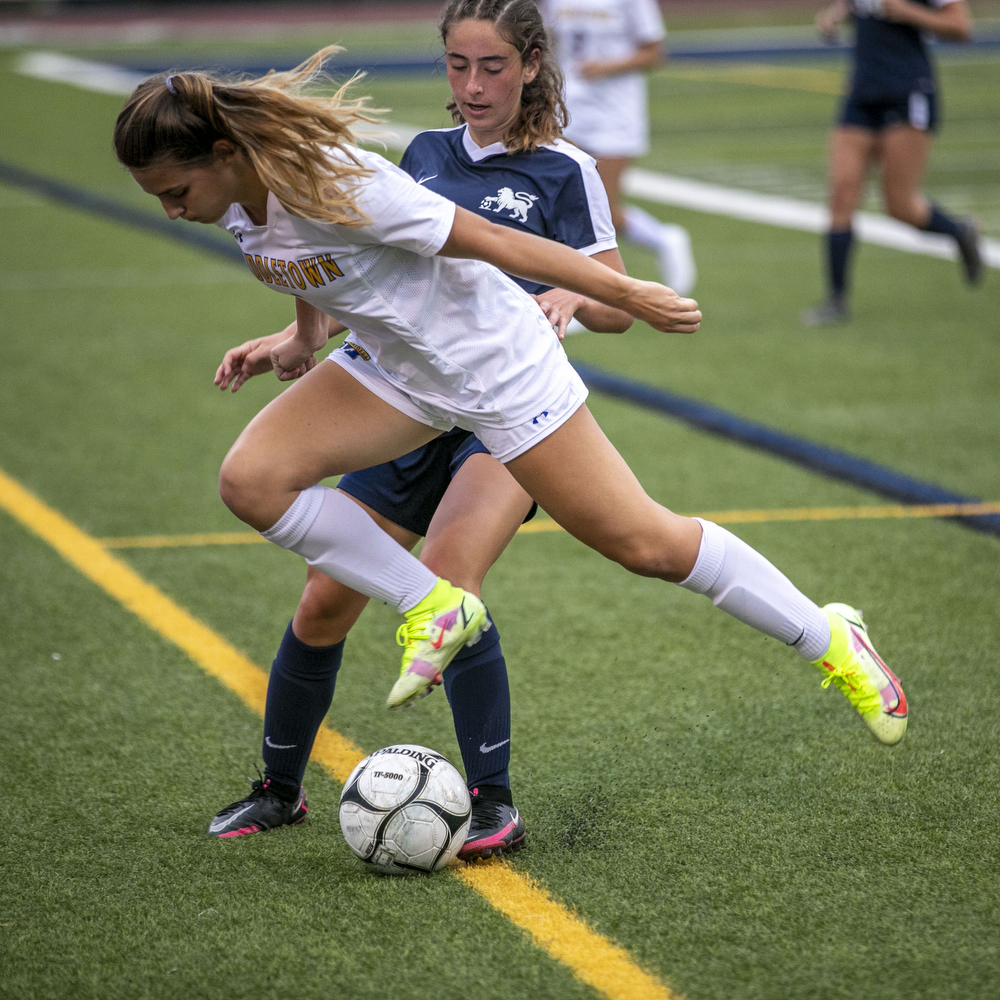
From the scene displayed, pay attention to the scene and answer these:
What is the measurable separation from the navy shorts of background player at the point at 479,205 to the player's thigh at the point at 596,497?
388 millimetres

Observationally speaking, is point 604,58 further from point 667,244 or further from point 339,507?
point 339,507

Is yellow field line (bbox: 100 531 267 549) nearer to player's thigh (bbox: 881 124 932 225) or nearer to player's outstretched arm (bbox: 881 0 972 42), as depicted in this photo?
player's thigh (bbox: 881 124 932 225)

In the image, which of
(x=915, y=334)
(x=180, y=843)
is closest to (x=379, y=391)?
(x=180, y=843)

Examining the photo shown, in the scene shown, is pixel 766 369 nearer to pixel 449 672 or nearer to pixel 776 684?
pixel 776 684

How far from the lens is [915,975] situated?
2.57 m

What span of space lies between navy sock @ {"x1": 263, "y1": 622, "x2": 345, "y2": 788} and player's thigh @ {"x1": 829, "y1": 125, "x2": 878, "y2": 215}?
623 centimetres

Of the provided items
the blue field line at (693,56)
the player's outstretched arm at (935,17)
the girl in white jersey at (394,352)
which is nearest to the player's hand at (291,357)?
the girl in white jersey at (394,352)

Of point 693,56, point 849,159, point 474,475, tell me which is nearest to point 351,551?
point 474,475

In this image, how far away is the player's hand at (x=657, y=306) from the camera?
2719 millimetres

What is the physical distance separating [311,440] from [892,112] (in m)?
6.54

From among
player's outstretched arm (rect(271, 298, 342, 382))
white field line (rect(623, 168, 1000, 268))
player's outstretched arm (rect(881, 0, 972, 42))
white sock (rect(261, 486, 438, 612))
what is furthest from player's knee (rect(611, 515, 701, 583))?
white field line (rect(623, 168, 1000, 268))

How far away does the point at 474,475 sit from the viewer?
10.2 feet

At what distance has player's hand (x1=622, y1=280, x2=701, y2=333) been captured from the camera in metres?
2.72

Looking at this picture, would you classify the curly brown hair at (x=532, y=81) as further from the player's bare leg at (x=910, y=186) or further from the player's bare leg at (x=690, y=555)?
the player's bare leg at (x=910, y=186)
